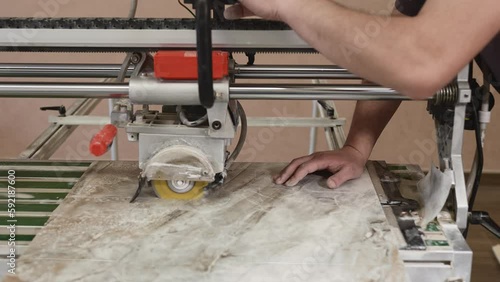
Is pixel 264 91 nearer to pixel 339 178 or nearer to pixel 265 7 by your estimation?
A: pixel 265 7

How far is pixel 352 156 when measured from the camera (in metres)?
1.16

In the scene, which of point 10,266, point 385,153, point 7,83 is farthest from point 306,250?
point 385,153

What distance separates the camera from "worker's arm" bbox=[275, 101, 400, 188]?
110cm

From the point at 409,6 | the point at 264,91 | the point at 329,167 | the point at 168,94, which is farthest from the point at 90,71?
the point at 409,6

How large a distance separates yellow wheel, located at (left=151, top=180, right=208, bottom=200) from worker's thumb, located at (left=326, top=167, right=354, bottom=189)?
24 centimetres

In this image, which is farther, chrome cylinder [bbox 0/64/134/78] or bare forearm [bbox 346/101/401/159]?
bare forearm [bbox 346/101/401/159]

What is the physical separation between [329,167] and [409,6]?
0.45 metres

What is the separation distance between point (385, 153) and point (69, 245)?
221 centimetres

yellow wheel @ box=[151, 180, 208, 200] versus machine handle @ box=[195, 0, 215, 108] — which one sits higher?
machine handle @ box=[195, 0, 215, 108]

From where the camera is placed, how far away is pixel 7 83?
0.97 m

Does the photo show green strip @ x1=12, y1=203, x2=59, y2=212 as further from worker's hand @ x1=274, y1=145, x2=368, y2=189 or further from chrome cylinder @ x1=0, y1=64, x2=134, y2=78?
worker's hand @ x1=274, y1=145, x2=368, y2=189

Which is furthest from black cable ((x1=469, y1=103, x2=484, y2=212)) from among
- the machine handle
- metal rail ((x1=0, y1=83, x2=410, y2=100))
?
the machine handle

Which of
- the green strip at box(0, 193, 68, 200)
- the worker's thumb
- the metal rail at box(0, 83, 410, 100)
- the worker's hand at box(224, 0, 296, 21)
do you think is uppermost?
the worker's hand at box(224, 0, 296, 21)

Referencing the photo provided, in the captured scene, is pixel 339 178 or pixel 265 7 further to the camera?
pixel 339 178
